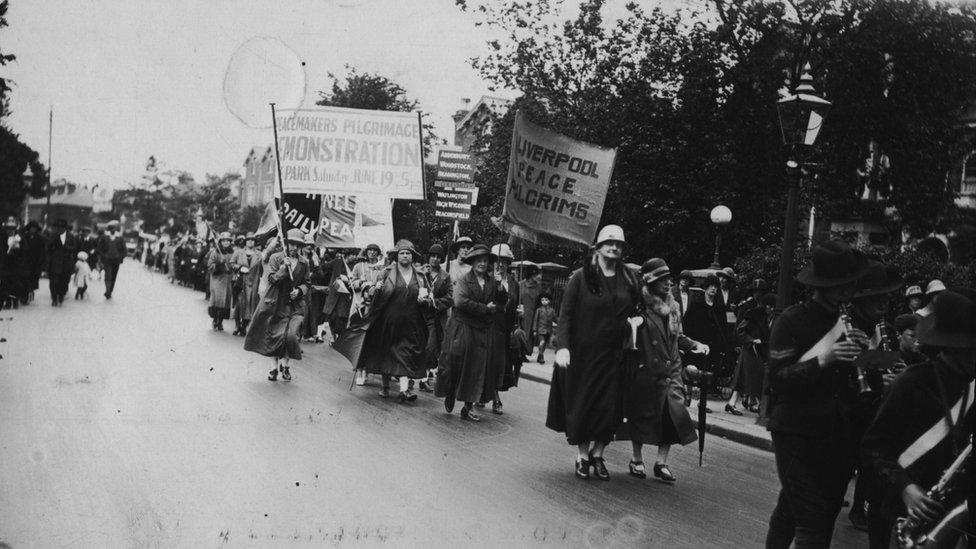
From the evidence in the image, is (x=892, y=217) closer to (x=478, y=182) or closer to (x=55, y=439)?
(x=478, y=182)

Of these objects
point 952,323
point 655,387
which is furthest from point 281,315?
point 952,323

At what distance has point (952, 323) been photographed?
11.4 feet

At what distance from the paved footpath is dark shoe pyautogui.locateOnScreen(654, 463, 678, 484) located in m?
0.19

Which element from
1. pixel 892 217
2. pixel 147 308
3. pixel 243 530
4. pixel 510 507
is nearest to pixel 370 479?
pixel 510 507

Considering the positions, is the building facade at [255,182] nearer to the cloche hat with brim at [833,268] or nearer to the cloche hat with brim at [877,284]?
the cloche hat with brim at [877,284]

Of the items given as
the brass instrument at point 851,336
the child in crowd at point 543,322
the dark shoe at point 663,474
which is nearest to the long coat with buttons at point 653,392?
the dark shoe at point 663,474

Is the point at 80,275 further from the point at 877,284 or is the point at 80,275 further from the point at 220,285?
the point at 877,284

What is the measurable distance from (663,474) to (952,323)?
14.3ft

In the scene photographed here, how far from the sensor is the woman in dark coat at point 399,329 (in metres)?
11.4

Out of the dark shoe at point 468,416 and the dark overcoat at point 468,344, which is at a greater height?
the dark overcoat at point 468,344

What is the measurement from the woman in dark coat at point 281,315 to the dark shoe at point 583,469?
5657mm

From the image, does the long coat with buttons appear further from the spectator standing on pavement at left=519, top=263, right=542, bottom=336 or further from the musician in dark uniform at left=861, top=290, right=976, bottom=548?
the spectator standing on pavement at left=519, top=263, right=542, bottom=336

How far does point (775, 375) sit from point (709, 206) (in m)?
20.6

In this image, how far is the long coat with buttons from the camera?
7438 mm
